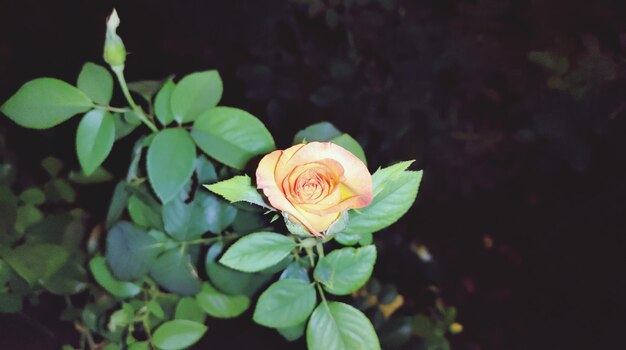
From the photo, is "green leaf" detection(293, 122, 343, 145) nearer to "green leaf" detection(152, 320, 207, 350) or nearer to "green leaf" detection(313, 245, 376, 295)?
"green leaf" detection(313, 245, 376, 295)

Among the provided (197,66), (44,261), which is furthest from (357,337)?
(197,66)

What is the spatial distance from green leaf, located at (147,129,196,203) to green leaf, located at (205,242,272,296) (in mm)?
107

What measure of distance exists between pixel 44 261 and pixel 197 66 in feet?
2.29

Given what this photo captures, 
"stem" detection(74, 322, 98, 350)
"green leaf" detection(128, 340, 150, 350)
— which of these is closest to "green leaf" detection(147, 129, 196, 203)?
"green leaf" detection(128, 340, 150, 350)

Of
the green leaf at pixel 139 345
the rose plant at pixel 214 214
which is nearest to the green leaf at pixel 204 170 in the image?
the rose plant at pixel 214 214

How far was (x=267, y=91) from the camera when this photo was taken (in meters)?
0.91

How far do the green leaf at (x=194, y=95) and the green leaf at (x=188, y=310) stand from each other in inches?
9.2

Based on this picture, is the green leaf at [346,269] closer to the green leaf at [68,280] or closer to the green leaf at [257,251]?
the green leaf at [257,251]

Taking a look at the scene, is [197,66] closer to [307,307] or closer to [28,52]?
[28,52]

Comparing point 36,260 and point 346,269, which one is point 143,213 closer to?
point 36,260

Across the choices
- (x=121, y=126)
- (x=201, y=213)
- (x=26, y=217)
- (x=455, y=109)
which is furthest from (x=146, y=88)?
(x=455, y=109)

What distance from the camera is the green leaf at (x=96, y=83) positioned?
0.49 metres

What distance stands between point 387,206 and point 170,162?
23 cm

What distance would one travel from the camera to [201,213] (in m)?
0.54
